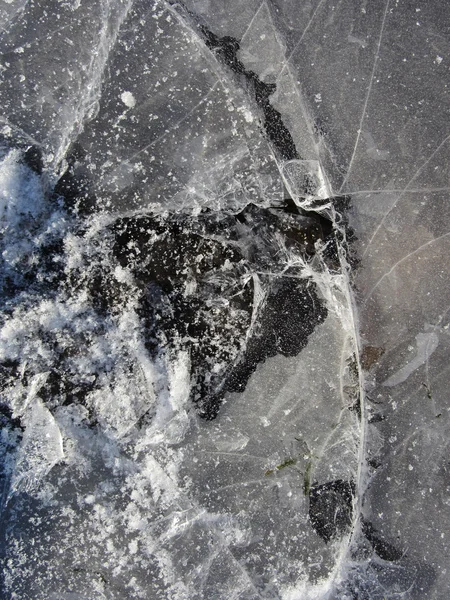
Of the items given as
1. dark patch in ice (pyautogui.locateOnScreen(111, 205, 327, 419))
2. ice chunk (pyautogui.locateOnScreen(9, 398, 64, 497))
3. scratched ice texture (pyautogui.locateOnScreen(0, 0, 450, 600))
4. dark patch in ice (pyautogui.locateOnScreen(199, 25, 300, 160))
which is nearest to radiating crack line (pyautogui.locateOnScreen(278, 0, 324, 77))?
scratched ice texture (pyautogui.locateOnScreen(0, 0, 450, 600))

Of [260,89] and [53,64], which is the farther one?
[260,89]

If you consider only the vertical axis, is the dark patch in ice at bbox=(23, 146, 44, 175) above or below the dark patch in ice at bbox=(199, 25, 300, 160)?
above

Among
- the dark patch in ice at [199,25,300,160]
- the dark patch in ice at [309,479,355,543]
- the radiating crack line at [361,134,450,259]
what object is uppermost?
the dark patch in ice at [199,25,300,160]

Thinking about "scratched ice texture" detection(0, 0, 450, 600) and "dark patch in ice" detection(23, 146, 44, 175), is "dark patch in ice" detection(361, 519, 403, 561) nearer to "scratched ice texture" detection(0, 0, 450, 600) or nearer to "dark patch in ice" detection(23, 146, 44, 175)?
"scratched ice texture" detection(0, 0, 450, 600)

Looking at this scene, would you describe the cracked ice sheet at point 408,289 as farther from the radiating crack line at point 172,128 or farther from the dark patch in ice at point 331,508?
the radiating crack line at point 172,128

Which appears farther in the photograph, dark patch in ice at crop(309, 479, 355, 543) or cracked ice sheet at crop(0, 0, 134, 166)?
dark patch in ice at crop(309, 479, 355, 543)

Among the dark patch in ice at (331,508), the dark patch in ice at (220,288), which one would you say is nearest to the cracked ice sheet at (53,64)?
the dark patch in ice at (220,288)

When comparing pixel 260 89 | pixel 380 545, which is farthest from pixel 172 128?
pixel 380 545

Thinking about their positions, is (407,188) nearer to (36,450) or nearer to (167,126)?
(167,126)
